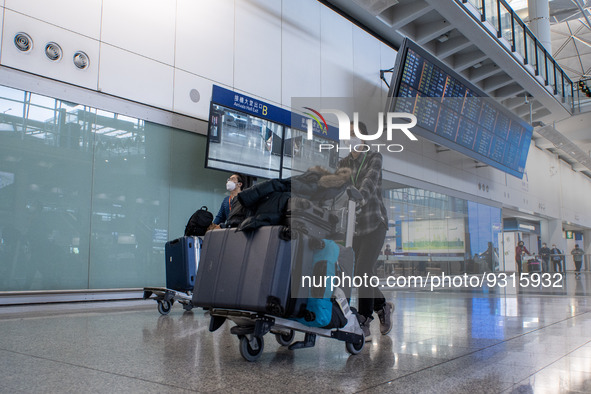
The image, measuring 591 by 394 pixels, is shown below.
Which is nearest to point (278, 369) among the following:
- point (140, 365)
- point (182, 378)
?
point (182, 378)

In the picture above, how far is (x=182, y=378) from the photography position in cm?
205

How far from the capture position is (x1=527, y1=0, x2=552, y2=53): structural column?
48.4ft

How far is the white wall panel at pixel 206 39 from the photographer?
738 cm

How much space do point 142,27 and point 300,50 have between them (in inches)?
143

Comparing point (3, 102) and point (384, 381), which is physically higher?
point (3, 102)

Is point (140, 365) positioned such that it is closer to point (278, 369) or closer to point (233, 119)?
point (278, 369)

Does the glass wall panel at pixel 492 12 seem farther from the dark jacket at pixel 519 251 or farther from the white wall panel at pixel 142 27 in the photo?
the dark jacket at pixel 519 251

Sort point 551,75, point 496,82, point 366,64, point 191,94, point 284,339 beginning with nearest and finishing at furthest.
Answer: point 284,339, point 191,94, point 366,64, point 496,82, point 551,75

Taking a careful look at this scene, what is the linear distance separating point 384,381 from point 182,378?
88cm

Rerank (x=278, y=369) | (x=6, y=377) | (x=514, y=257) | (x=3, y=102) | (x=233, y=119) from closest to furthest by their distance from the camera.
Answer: (x=6, y=377) < (x=278, y=369) < (x=3, y=102) < (x=233, y=119) < (x=514, y=257)

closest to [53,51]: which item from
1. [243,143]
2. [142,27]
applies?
[142,27]

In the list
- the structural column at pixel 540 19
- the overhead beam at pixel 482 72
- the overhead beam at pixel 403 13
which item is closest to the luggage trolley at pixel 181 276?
the overhead beam at pixel 403 13

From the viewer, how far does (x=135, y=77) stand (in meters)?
6.73

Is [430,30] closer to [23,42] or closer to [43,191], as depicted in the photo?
[23,42]
